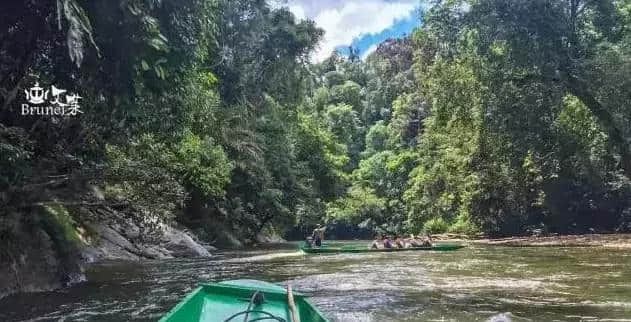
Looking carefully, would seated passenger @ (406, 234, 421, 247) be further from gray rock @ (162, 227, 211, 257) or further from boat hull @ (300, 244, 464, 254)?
gray rock @ (162, 227, 211, 257)

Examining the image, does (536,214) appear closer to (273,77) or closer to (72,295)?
(273,77)

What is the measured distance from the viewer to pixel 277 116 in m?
28.7

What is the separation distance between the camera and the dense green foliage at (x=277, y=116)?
26.1 feet

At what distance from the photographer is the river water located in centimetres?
803

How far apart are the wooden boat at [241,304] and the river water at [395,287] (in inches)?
74.8

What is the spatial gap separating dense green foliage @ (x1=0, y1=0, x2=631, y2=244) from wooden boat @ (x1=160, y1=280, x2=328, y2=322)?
8.62 feet

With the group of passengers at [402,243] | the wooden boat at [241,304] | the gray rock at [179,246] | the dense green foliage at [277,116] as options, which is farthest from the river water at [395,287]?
the group of passengers at [402,243]

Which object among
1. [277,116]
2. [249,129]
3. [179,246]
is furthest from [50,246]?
[277,116]

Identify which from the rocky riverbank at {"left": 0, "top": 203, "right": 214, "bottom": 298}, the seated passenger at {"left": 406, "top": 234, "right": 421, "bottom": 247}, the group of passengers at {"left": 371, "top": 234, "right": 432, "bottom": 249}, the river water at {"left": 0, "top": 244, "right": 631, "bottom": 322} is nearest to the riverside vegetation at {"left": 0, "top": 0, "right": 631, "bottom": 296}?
the rocky riverbank at {"left": 0, "top": 203, "right": 214, "bottom": 298}

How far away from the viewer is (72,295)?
9781 millimetres

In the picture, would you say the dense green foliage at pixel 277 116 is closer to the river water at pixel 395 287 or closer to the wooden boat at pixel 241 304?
the river water at pixel 395 287

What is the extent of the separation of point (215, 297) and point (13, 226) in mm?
5776

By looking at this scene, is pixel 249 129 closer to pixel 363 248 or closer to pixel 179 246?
pixel 179 246

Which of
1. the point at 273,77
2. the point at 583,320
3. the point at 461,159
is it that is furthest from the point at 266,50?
the point at 583,320
